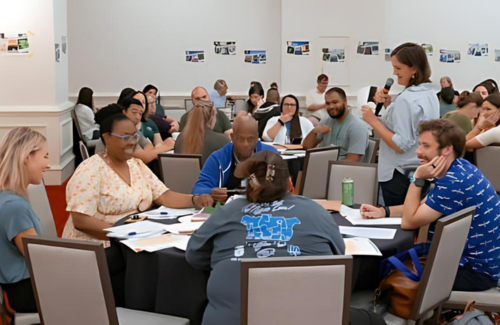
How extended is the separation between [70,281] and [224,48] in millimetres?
10076

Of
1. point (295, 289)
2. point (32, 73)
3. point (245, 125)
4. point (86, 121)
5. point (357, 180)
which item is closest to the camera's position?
point (295, 289)

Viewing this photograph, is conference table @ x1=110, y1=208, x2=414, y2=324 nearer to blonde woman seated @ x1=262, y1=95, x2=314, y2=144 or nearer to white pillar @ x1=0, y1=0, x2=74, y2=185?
blonde woman seated @ x1=262, y1=95, x2=314, y2=144

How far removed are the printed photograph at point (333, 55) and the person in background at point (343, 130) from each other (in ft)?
19.2

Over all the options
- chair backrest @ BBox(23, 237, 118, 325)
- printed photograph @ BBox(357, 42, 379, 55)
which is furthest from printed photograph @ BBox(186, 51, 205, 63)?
chair backrest @ BBox(23, 237, 118, 325)

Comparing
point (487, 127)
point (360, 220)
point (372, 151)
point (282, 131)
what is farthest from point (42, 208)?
point (487, 127)

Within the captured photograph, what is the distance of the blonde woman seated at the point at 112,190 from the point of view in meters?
4.06

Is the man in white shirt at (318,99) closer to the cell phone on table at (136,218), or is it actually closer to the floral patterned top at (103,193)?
the floral patterned top at (103,193)

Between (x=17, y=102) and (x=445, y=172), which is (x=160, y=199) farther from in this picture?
(x=17, y=102)

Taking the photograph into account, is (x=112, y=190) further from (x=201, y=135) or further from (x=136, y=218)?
(x=201, y=135)

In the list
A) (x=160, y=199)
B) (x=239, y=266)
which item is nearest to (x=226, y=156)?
(x=160, y=199)

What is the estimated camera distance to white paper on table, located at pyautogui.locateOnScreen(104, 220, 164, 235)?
12.1 ft

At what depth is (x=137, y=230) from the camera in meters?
3.71

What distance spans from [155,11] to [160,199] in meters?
8.57

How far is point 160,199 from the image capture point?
4430 mm
